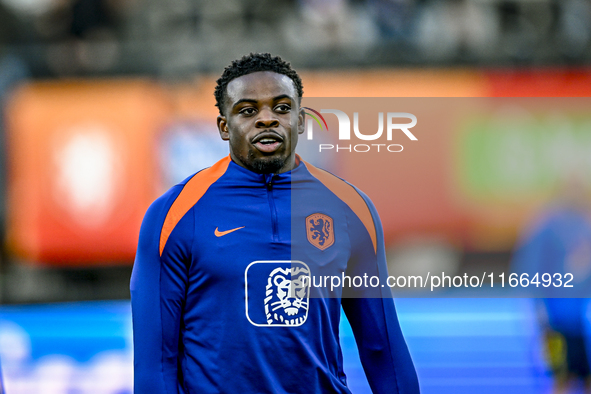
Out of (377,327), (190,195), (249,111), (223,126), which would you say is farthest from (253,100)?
(377,327)

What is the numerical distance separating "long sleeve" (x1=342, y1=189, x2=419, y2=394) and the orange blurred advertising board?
18.1 ft

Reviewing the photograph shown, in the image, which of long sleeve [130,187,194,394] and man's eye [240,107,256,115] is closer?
long sleeve [130,187,194,394]

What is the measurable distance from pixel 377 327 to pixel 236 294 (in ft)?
1.33

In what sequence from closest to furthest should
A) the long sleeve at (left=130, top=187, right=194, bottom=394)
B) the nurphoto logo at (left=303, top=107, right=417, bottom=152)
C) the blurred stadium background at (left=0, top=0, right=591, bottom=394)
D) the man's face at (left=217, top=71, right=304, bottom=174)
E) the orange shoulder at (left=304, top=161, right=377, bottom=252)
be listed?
1. the long sleeve at (left=130, top=187, right=194, bottom=394)
2. the man's face at (left=217, top=71, right=304, bottom=174)
3. the orange shoulder at (left=304, top=161, right=377, bottom=252)
4. the nurphoto logo at (left=303, top=107, right=417, bottom=152)
5. the blurred stadium background at (left=0, top=0, right=591, bottom=394)

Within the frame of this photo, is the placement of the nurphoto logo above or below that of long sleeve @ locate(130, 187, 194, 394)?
above

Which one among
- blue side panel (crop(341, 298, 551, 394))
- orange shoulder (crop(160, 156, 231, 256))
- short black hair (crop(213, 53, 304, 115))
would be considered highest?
short black hair (crop(213, 53, 304, 115))

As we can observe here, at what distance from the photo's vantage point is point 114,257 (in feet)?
22.5

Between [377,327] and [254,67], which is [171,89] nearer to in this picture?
[254,67]

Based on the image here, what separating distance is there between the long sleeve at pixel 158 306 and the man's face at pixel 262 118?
247 millimetres

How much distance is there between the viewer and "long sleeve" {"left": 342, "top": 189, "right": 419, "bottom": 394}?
66.1 inches

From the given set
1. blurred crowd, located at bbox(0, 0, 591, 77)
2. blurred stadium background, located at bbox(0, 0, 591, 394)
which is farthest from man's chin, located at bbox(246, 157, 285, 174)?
blurred crowd, located at bbox(0, 0, 591, 77)

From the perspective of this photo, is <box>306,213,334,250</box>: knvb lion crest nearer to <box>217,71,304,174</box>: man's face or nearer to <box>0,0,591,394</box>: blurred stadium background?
<box>217,71,304,174</box>: man's face

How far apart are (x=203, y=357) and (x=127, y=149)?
578 cm

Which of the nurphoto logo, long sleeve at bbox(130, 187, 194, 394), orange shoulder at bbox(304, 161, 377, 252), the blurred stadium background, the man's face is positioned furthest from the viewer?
the blurred stadium background
